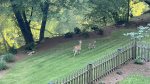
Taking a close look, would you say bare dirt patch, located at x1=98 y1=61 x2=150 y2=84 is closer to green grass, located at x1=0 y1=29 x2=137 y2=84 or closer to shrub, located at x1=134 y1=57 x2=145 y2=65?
shrub, located at x1=134 y1=57 x2=145 y2=65

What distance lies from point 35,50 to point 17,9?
310 centimetres

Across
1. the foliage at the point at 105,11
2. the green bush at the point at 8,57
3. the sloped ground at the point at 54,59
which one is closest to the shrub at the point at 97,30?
the sloped ground at the point at 54,59

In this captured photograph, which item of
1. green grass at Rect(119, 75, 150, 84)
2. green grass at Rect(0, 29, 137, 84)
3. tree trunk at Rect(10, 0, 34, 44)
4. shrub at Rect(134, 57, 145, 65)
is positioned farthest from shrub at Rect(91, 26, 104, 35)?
green grass at Rect(119, 75, 150, 84)

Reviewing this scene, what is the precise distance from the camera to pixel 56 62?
68.0 ft

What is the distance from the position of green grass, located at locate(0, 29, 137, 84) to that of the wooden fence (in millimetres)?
1923

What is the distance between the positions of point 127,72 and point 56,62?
500 cm

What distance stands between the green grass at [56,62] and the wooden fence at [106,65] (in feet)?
6.31

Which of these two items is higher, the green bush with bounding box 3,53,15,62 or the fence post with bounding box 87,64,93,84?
the fence post with bounding box 87,64,93,84

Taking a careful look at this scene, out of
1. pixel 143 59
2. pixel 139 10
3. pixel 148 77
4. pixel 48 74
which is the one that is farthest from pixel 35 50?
pixel 139 10

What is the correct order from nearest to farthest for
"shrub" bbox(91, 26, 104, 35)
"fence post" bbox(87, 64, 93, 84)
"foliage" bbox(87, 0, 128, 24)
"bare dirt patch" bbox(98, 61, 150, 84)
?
"fence post" bbox(87, 64, 93, 84) → "bare dirt patch" bbox(98, 61, 150, 84) → "foliage" bbox(87, 0, 128, 24) → "shrub" bbox(91, 26, 104, 35)

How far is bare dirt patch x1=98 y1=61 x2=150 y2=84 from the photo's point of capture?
16.3 meters

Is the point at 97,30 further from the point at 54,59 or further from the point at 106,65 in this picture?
the point at 106,65

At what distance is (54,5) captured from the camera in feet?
80.4

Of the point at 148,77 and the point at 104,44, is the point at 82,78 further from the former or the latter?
the point at 104,44
